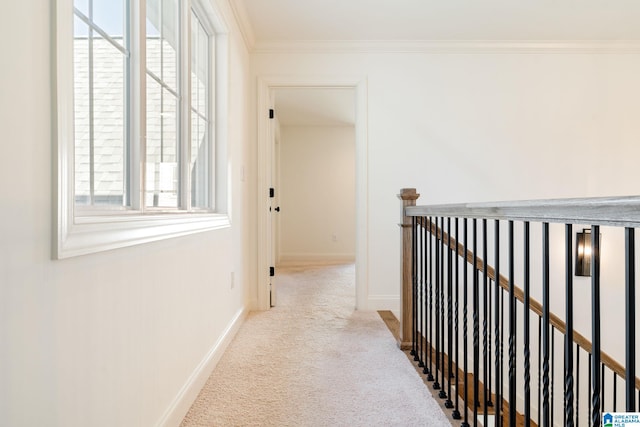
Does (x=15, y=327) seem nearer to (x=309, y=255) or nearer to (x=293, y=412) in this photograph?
(x=293, y=412)

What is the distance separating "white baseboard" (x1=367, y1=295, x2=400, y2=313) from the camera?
11.3 feet

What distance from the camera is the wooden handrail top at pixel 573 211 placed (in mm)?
696

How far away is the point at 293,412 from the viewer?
1736 millimetres

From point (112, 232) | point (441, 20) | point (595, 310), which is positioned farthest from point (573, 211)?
point (441, 20)

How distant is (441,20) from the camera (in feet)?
10.1

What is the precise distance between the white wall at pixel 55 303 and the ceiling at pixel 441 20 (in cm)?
207

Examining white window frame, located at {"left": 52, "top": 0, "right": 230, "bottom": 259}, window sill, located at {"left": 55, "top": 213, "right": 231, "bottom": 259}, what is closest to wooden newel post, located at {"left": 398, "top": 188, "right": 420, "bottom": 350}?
white window frame, located at {"left": 52, "top": 0, "right": 230, "bottom": 259}

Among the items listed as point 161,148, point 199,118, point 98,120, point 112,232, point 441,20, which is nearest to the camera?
point 112,232

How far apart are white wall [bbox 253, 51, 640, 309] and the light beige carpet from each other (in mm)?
881

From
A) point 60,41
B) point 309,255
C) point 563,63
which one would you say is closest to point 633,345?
point 60,41

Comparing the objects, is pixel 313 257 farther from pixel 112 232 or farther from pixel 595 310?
pixel 595 310

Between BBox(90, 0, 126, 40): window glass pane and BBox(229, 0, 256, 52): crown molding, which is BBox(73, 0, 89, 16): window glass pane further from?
BBox(229, 0, 256, 52): crown molding

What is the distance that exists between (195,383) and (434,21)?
9.57 ft

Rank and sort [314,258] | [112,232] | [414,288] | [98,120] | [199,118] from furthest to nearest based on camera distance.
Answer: [314,258] → [414,288] → [199,118] → [98,120] → [112,232]
